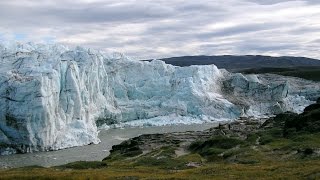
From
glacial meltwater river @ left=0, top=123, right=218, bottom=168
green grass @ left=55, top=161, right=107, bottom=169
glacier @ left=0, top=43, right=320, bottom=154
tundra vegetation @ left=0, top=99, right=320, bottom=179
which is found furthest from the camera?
glacier @ left=0, top=43, right=320, bottom=154

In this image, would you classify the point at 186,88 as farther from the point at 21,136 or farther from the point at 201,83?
the point at 21,136

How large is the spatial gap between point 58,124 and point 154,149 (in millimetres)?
12374

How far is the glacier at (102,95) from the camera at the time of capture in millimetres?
45500

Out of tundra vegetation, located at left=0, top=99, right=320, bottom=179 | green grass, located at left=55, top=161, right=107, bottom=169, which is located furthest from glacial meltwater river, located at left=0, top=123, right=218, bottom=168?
green grass, located at left=55, top=161, right=107, bottom=169

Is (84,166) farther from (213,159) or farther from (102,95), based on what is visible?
(102,95)

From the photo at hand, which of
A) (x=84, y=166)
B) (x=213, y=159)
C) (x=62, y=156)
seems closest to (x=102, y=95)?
(x=62, y=156)

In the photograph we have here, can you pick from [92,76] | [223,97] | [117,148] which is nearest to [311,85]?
[223,97]

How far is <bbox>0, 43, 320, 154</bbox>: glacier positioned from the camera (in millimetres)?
45500

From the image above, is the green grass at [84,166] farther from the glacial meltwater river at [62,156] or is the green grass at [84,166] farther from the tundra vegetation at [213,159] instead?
the glacial meltwater river at [62,156]

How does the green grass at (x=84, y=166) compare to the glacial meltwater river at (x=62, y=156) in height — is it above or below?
above

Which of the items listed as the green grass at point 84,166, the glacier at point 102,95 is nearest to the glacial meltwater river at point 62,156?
the glacier at point 102,95

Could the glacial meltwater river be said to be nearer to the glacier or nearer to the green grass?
the glacier

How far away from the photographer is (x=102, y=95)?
68000 millimetres

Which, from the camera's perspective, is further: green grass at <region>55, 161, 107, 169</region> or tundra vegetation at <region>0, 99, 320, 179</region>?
green grass at <region>55, 161, 107, 169</region>
